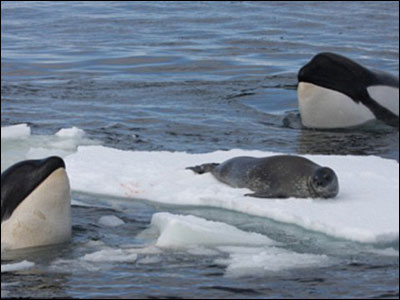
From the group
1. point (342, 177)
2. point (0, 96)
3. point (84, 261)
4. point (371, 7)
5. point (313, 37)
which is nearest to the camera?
point (84, 261)

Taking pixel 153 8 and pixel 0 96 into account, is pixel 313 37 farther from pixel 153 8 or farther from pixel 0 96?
pixel 0 96

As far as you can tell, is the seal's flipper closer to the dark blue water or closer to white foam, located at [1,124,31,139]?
the dark blue water

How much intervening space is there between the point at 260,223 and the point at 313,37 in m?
13.7

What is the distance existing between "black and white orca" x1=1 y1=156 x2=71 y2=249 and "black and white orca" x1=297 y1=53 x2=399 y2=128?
5.79 meters

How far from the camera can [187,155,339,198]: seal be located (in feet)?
34.3

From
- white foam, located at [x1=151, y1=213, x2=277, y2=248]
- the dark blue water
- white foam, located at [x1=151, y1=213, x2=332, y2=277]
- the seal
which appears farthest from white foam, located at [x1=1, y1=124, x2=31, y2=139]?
white foam, located at [x1=151, y1=213, x2=277, y2=248]

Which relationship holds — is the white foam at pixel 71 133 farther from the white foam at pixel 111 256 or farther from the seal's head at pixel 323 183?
the white foam at pixel 111 256

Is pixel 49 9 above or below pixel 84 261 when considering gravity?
above

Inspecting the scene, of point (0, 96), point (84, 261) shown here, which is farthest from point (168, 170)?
point (0, 96)

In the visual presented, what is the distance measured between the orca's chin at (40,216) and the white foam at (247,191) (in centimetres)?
136

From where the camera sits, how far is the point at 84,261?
929cm

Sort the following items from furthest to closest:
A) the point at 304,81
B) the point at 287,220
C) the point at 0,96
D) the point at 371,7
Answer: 1. the point at 371,7
2. the point at 0,96
3. the point at 304,81
4. the point at 287,220

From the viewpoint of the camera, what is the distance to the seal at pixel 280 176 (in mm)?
10453

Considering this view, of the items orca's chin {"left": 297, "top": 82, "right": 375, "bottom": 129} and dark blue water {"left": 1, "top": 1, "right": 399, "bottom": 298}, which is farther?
orca's chin {"left": 297, "top": 82, "right": 375, "bottom": 129}
